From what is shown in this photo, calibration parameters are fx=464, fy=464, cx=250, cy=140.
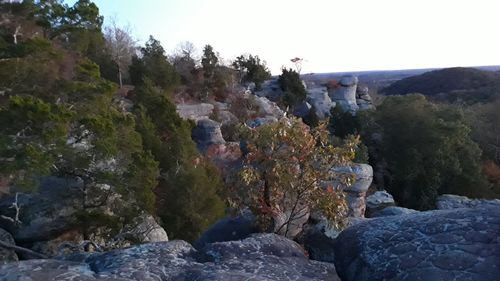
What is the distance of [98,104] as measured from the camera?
14844 mm

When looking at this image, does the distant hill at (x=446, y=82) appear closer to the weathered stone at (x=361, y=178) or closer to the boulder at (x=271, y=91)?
the boulder at (x=271, y=91)

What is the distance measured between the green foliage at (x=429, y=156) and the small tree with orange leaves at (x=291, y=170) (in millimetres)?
18189

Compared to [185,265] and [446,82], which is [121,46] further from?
[446,82]

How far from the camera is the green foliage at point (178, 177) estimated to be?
1437 centimetres

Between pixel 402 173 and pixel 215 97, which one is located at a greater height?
pixel 215 97

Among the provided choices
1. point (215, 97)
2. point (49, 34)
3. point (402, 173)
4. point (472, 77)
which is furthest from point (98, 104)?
point (472, 77)

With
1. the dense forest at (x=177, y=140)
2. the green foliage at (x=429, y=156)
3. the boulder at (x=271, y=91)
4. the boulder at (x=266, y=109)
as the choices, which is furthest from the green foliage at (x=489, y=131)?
the boulder at (x=271, y=91)

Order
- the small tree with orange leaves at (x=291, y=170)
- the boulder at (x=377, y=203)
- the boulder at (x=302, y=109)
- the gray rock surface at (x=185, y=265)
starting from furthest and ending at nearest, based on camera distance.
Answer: the boulder at (x=302, y=109)
the boulder at (x=377, y=203)
the small tree with orange leaves at (x=291, y=170)
the gray rock surface at (x=185, y=265)

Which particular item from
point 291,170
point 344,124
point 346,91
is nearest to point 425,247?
point 291,170

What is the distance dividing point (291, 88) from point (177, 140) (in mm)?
22482

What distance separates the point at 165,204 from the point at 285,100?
77.1 feet

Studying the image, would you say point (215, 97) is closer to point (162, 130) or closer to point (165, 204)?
point (162, 130)

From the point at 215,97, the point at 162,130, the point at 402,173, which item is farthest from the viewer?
the point at 215,97

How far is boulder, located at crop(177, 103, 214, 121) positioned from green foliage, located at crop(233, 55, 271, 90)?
36.7 ft
